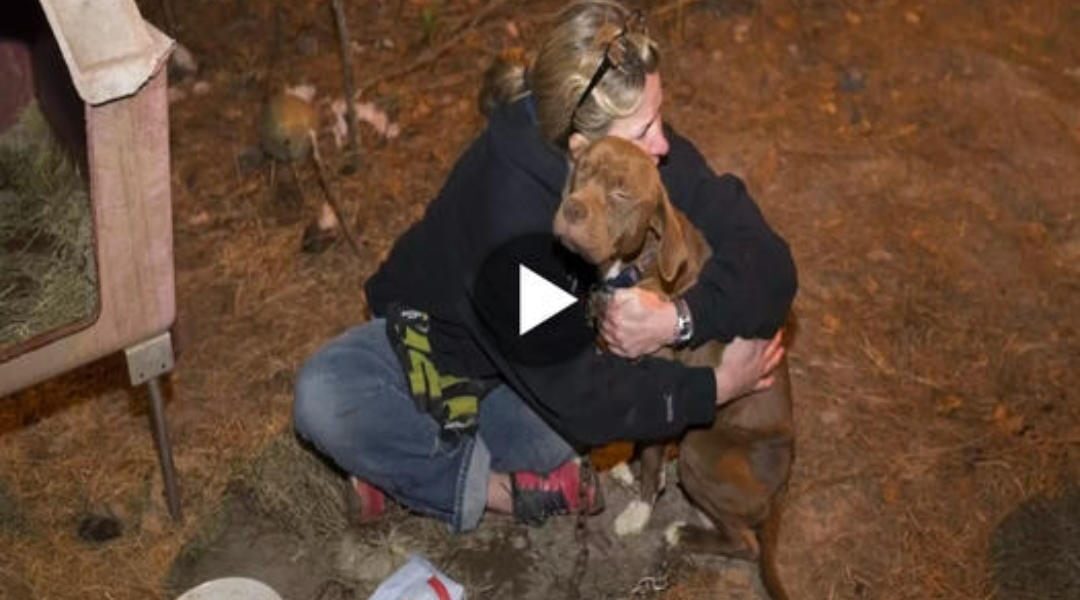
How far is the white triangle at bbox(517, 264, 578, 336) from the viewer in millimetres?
2994

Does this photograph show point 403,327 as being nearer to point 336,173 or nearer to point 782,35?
point 336,173

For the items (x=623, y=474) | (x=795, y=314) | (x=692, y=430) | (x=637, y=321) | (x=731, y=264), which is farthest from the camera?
(x=795, y=314)

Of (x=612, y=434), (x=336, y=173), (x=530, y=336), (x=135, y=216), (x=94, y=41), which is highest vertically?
(x=94, y=41)

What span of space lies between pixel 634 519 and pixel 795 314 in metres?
1.01

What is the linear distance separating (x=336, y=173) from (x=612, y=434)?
2.05m

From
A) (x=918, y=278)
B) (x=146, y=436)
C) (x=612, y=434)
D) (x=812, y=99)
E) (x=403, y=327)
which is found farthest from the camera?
(x=812, y=99)

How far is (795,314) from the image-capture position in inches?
178

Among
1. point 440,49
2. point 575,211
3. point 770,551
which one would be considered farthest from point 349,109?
point 575,211

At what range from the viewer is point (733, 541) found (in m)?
3.76

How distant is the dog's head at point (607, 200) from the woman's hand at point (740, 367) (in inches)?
20.0

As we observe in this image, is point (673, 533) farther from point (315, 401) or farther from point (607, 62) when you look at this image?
point (607, 62)

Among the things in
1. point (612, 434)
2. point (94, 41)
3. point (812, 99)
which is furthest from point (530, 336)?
point (812, 99)
